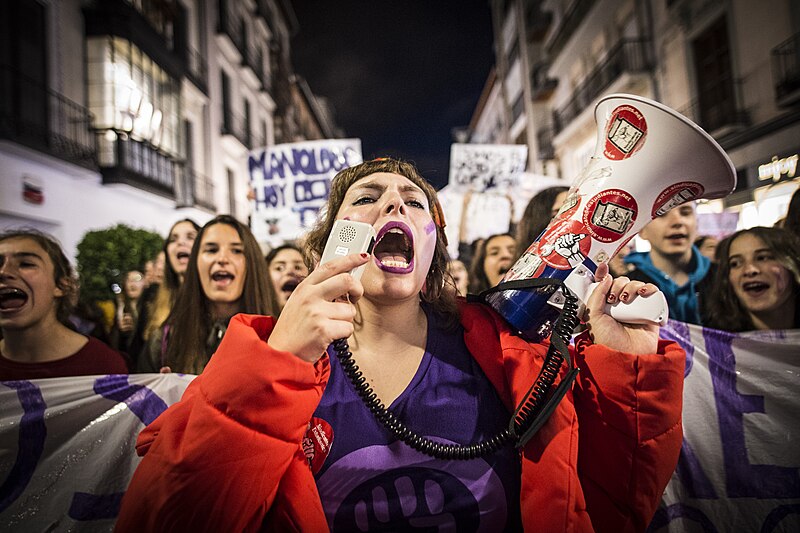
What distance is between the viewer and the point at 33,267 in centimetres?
225

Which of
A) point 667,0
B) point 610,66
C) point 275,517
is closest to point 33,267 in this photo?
point 275,517

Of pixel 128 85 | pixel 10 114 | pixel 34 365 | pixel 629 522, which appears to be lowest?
pixel 629 522

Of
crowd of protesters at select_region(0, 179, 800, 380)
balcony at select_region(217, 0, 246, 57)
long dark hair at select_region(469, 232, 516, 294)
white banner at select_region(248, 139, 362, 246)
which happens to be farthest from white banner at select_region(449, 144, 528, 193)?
balcony at select_region(217, 0, 246, 57)

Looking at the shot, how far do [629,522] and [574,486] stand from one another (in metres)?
0.22

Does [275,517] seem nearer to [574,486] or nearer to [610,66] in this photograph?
[574,486]

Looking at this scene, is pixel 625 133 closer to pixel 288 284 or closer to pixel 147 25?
pixel 288 284

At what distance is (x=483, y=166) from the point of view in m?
6.08

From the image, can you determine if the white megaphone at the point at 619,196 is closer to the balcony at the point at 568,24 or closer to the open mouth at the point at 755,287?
the open mouth at the point at 755,287

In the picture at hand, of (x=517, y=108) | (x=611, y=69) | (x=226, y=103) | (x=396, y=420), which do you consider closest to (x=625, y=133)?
(x=396, y=420)

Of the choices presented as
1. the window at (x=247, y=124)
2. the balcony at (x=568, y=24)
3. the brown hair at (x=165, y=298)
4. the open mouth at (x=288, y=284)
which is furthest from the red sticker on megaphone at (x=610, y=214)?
the window at (x=247, y=124)

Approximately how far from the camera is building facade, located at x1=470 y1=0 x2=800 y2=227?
23.7ft

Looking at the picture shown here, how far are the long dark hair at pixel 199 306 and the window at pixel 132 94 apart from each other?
30.5ft

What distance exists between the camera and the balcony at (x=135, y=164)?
10.5m

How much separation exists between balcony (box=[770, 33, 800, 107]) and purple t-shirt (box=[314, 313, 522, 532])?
8893 mm
